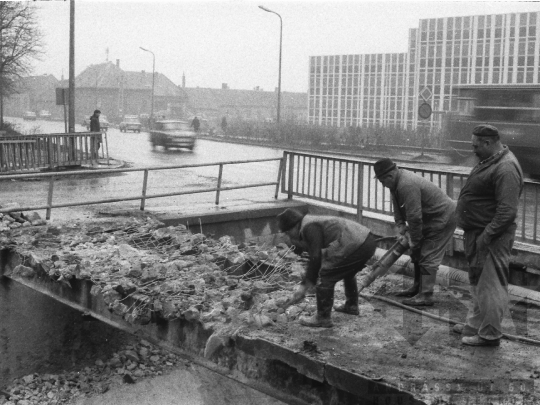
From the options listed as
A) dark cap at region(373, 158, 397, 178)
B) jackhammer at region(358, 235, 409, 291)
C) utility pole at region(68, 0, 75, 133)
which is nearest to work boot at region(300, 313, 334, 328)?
jackhammer at region(358, 235, 409, 291)

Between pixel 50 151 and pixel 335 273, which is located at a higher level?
pixel 50 151

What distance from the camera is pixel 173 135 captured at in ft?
129

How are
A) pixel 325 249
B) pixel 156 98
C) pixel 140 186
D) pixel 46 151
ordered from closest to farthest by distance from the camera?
pixel 325 249, pixel 140 186, pixel 46 151, pixel 156 98

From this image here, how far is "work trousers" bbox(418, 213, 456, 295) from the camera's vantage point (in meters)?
8.52

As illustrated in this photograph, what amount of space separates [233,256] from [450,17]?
39.4m

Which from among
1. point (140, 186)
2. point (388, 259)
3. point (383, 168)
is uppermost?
point (383, 168)

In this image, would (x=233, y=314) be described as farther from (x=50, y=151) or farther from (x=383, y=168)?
(x=50, y=151)

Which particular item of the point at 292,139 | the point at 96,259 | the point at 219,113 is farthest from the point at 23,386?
the point at 219,113

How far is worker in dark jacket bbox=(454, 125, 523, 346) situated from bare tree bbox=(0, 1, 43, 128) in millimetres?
40285

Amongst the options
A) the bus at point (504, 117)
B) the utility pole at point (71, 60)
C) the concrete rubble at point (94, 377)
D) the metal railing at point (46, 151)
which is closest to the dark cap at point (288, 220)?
the concrete rubble at point (94, 377)

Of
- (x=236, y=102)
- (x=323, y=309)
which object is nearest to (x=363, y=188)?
(x=323, y=309)

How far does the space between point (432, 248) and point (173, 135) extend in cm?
3169

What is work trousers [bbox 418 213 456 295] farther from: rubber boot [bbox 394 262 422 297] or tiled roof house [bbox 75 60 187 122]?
tiled roof house [bbox 75 60 187 122]

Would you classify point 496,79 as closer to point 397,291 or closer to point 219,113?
point 397,291
